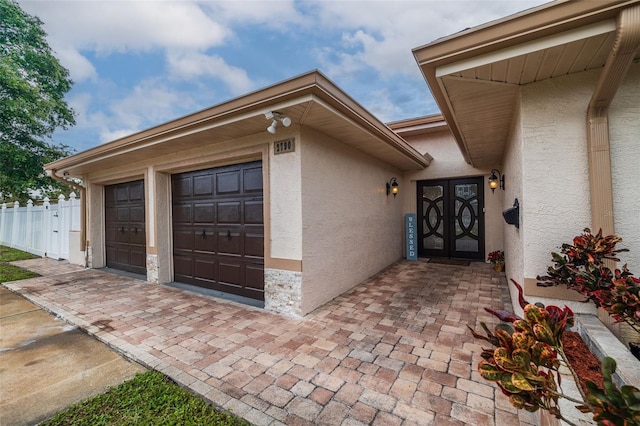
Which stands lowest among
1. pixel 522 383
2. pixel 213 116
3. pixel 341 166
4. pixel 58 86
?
pixel 522 383

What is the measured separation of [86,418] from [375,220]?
518 cm

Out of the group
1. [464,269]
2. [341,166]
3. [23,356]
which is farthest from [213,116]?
[464,269]

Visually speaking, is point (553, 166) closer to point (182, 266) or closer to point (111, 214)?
point (182, 266)

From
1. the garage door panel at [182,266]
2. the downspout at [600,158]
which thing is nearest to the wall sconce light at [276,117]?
the downspout at [600,158]

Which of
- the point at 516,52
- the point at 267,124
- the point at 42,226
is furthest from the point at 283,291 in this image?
the point at 42,226

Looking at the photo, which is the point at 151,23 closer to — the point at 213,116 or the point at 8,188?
the point at 213,116

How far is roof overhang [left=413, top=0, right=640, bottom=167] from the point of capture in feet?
5.74

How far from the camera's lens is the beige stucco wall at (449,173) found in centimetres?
673

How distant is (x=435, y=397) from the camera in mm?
2021

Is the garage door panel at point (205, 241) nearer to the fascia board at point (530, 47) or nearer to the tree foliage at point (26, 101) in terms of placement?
the fascia board at point (530, 47)

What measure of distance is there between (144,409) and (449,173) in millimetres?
7557

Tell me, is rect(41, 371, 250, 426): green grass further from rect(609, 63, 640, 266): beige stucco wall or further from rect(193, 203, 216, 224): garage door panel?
rect(609, 63, 640, 266): beige stucco wall

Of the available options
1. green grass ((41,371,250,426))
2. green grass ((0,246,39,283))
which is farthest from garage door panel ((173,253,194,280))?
green grass ((0,246,39,283))

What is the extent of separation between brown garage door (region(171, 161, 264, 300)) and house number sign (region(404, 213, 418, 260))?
467 cm
